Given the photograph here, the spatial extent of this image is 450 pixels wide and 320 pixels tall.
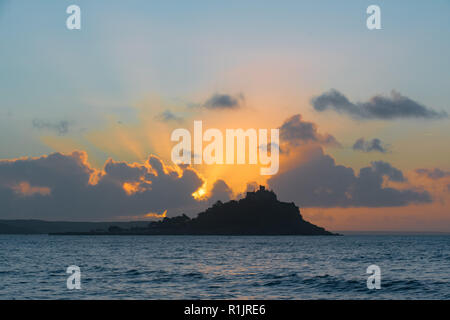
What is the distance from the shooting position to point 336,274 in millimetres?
58594

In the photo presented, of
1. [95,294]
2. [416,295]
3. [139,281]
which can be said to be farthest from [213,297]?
[416,295]
